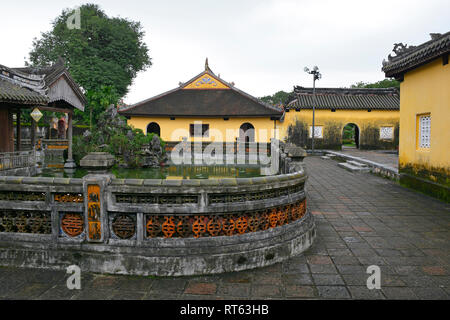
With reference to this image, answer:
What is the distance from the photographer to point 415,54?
9.56 m

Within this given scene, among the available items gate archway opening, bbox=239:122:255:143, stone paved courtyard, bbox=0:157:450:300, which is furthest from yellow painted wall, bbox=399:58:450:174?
gate archway opening, bbox=239:122:255:143

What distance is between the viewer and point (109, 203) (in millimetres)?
4156

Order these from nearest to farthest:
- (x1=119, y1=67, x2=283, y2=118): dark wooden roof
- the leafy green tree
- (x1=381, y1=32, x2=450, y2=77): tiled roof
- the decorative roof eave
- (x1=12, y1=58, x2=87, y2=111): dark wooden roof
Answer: (x1=381, y1=32, x2=450, y2=77): tiled roof < (x1=12, y1=58, x2=87, y2=111): dark wooden roof < (x1=119, y1=67, x2=283, y2=118): dark wooden roof < the decorative roof eave < the leafy green tree

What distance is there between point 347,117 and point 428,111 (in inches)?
749

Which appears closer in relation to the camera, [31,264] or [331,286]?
[331,286]

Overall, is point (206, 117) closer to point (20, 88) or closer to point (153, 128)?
point (153, 128)

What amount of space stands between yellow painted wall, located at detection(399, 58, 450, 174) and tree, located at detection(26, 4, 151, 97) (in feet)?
90.0

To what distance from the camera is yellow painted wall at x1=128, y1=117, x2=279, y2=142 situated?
24.8 meters

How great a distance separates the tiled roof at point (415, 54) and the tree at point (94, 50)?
26.7 meters

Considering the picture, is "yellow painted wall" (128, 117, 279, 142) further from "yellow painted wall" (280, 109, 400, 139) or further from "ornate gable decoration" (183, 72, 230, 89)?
"yellow painted wall" (280, 109, 400, 139)

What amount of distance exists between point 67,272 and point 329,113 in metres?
26.6

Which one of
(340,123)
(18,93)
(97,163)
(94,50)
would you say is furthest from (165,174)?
(94,50)
